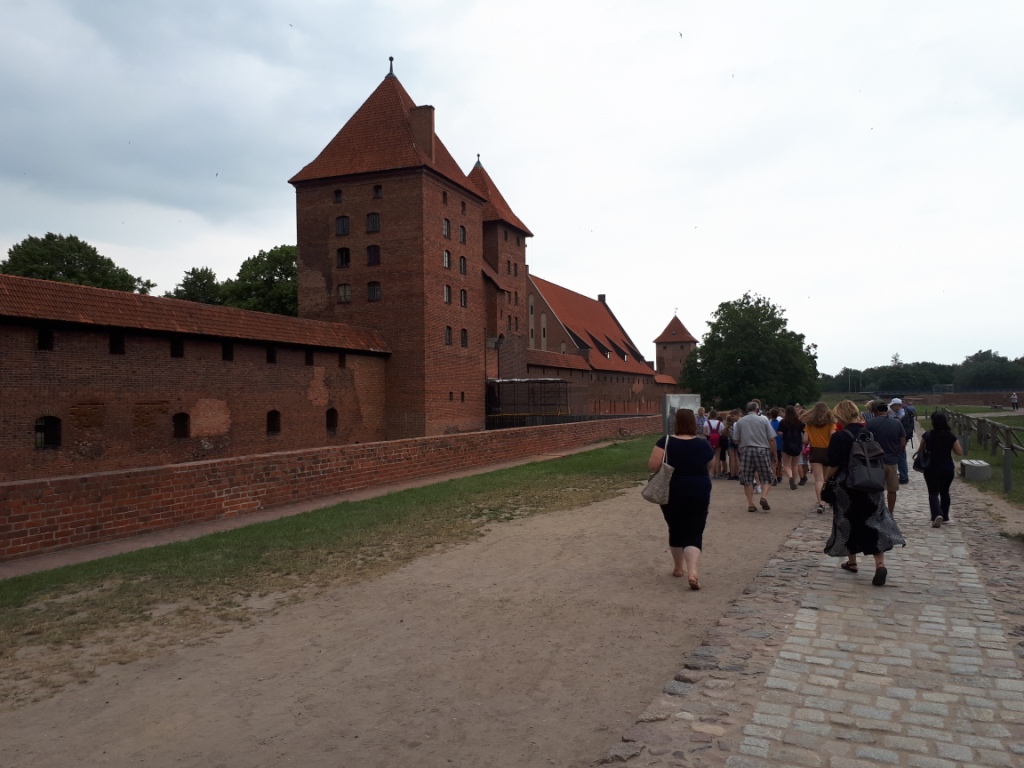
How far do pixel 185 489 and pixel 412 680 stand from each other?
843cm

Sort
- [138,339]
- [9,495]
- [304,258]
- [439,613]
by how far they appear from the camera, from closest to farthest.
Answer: [439,613] < [9,495] < [138,339] < [304,258]

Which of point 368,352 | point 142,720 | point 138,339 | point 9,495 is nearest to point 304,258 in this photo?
point 368,352

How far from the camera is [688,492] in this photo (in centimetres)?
674

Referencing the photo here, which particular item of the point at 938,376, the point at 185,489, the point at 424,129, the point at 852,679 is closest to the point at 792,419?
the point at 852,679

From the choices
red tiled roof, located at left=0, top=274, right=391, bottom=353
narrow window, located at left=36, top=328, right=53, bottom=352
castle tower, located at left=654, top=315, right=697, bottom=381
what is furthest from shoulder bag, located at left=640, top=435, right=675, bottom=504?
castle tower, located at left=654, top=315, right=697, bottom=381

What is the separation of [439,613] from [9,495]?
6.42 metres

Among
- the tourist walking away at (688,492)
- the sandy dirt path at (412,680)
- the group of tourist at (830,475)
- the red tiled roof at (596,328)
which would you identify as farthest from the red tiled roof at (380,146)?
the sandy dirt path at (412,680)

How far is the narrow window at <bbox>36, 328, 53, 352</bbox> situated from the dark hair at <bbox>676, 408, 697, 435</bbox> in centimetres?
1980

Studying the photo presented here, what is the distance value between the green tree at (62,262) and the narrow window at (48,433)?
22819mm

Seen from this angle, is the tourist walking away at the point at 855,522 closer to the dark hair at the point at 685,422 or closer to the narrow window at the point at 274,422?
the dark hair at the point at 685,422

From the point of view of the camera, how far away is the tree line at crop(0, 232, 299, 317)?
1679 inches

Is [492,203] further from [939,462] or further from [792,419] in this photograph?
[939,462]

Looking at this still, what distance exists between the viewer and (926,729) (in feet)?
12.2

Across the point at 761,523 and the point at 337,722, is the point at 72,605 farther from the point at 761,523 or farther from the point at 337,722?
the point at 761,523
